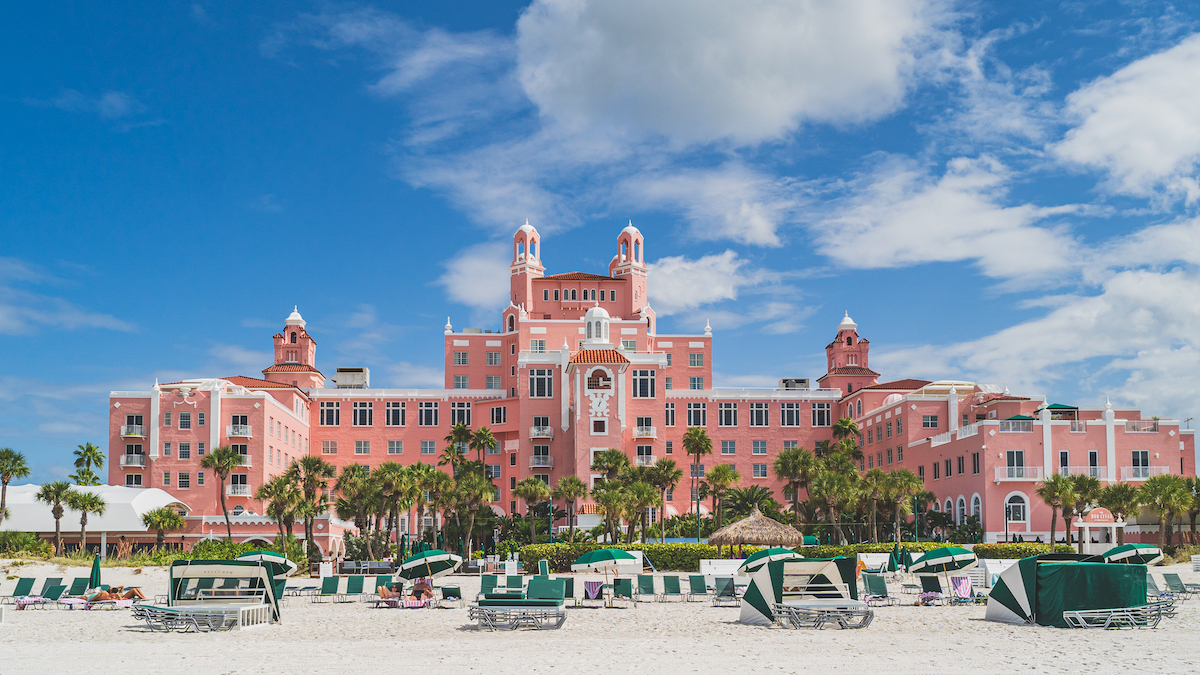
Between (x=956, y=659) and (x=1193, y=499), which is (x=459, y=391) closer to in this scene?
(x=1193, y=499)

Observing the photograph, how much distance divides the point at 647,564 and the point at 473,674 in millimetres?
30245

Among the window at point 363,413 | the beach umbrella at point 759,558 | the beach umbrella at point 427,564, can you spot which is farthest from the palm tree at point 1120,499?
the window at point 363,413

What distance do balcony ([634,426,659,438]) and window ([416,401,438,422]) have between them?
1575 centimetres

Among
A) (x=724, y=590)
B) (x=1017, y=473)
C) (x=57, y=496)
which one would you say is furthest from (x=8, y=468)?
(x=1017, y=473)

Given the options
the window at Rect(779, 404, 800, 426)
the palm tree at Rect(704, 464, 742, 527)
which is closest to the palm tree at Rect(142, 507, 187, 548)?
the palm tree at Rect(704, 464, 742, 527)

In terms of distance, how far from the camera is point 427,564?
1226 inches

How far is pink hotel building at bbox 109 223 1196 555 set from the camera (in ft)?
198

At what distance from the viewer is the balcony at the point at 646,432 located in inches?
2886

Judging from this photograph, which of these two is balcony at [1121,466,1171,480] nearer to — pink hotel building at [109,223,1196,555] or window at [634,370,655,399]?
pink hotel building at [109,223,1196,555]

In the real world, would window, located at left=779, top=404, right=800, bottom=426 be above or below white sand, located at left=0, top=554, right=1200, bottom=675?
above

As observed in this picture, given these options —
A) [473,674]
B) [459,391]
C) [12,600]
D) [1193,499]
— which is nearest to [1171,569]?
[1193,499]

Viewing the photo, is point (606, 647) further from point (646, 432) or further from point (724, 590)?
point (646, 432)

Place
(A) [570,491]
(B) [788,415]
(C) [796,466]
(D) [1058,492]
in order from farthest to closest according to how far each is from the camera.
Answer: (B) [788,415], (C) [796,466], (A) [570,491], (D) [1058,492]

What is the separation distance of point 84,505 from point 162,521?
4.06 m
